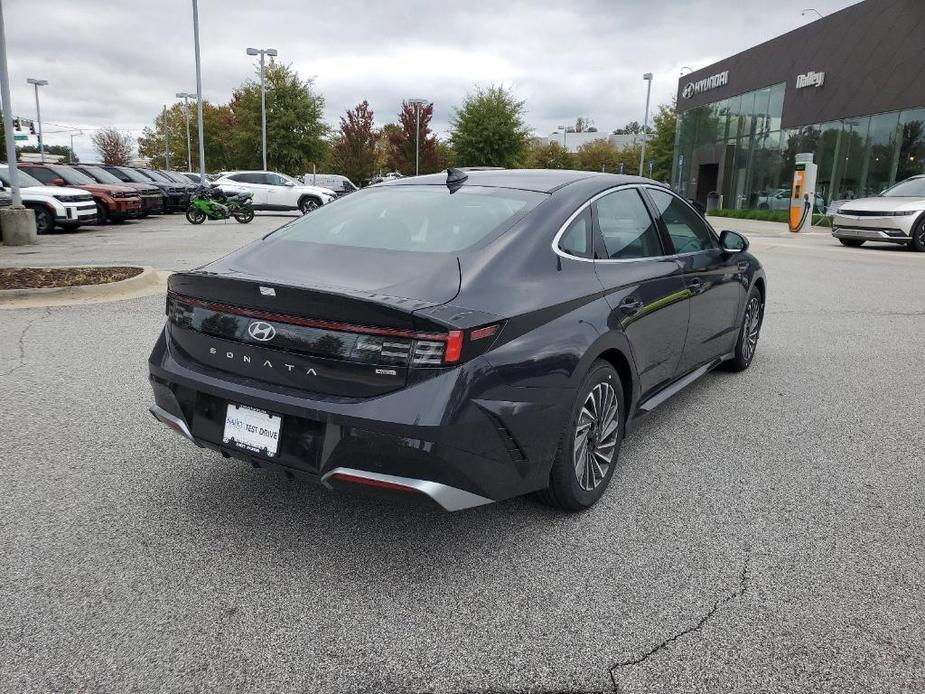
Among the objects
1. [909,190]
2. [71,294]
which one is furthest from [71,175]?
[909,190]

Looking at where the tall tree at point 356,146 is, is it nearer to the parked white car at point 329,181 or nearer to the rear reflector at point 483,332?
the parked white car at point 329,181

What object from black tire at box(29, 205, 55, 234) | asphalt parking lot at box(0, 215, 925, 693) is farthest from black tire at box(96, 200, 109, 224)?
asphalt parking lot at box(0, 215, 925, 693)

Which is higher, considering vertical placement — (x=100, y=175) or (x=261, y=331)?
(x=100, y=175)

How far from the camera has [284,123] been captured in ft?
151

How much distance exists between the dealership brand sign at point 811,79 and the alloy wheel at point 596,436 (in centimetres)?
3199

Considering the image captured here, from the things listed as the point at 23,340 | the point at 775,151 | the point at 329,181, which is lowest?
the point at 23,340

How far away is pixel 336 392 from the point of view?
2.79m

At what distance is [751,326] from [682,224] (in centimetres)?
173

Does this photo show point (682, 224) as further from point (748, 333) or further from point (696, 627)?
point (696, 627)

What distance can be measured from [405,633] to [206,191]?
2262 cm

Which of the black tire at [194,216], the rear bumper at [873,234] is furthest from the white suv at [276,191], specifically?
the rear bumper at [873,234]

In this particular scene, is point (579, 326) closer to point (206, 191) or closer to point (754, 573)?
point (754, 573)

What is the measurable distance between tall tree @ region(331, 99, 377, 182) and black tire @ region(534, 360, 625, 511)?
56980 mm

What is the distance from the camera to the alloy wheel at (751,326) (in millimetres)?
5922
